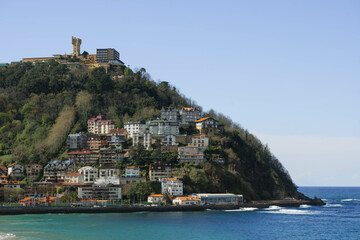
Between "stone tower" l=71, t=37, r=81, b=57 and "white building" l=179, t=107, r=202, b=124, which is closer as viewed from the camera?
"white building" l=179, t=107, r=202, b=124

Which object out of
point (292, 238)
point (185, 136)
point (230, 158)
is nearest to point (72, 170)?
point (185, 136)

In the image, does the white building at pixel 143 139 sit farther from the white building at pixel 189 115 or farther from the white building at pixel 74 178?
the white building at pixel 74 178

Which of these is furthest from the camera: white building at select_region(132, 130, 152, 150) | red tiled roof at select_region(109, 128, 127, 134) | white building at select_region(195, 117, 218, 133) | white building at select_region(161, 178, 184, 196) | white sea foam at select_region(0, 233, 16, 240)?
white building at select_region(195, 117, 218, 133)

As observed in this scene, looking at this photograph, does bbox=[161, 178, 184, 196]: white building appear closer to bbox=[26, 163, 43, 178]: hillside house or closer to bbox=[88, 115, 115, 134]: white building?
bbox=[88, 115, 115, 134]: white building

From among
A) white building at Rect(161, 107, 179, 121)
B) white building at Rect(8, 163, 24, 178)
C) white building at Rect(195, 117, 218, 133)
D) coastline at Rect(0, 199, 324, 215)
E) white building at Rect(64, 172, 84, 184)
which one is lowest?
coastline at Rect(0, 199, 324, 215)

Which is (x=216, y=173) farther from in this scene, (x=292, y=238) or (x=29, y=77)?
(x=29, y=77)

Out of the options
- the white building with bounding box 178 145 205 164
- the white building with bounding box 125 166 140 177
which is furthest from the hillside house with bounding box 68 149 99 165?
the white building with bounding box 178 145 205 164

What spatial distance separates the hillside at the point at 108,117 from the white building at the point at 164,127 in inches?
166

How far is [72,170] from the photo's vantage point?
115812mm

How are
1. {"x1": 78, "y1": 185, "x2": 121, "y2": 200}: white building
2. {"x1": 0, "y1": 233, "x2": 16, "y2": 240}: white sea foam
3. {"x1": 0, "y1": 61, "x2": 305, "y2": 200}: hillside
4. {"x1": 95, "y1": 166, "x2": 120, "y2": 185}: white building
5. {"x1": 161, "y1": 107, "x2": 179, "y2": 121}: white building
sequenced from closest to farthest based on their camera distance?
{"x1": 0, "y1": 233, "x2": 16, "y2": 240}: white sea foam → {"x1": 78, "y1": 185, "x2": 121, "y2": 200}: white building → {"x1": 95, "y1": 166, "x2": 120, "y2": 185}: white building → {"x1": 0, "y1": 61, "x2": 305, "y2": 200}: hillside → {"x1": 161, "y1": 107, "x2": 179, "y2": 121}: white building

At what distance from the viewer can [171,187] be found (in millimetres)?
106125

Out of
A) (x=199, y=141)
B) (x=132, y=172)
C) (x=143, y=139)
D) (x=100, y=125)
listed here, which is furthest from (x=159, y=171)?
(x=100, y=125)

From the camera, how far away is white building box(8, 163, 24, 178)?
115 metres

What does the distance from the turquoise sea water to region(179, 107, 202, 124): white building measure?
39684 millimetres
